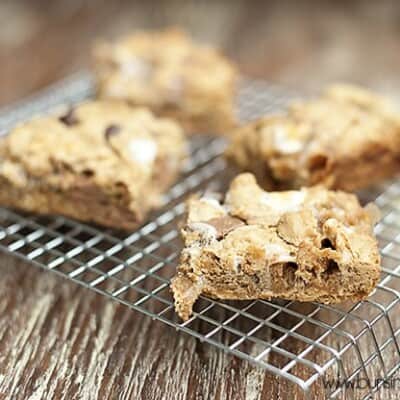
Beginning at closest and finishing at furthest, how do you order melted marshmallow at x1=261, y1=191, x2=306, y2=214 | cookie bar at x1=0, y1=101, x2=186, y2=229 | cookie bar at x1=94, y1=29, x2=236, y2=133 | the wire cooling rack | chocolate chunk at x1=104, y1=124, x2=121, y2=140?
the wire cooling rack → melted marshmallow at x1=261, y1=191, x2=306, y2=214 → cookie bar at x1=0, y1=101, x2=186, y2=229 → chocolate chunk at x1=104, y1=124, x2=121, y2=140 → cookie bar at x1=94, y1=29, x2=236, y2=133

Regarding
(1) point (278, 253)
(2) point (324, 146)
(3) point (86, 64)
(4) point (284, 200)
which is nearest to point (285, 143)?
(2) point (324, 146)

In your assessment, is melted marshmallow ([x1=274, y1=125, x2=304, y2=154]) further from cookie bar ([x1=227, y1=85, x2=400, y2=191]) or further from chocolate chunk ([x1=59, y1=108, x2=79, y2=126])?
chocolate chunk ([x1=59, y1=108, x2=79, y2=126])

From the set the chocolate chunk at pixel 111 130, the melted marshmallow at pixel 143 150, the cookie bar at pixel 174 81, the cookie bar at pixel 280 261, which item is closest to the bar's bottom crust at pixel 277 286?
the cookie bar at pixel 280 261

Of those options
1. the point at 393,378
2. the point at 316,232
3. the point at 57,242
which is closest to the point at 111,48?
the point at 57,242

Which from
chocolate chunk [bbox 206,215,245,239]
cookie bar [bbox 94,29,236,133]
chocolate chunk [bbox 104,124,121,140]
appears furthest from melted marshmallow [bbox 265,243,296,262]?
cookie bar [bbox 94,29,236,133]

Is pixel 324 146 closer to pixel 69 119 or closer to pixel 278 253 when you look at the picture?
pixel 278 253

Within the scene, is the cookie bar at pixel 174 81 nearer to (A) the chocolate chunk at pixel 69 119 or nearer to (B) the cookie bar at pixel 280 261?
(A) the chocolate chunk at pixel 69 119
